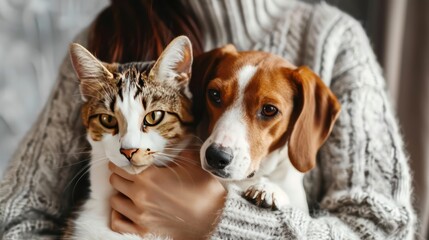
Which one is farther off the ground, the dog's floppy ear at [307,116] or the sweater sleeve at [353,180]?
the dog's floppy ear at [307,116]

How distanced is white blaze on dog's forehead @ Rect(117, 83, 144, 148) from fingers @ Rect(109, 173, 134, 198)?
140mm

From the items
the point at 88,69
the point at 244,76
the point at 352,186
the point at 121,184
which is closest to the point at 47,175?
the point at 121,184

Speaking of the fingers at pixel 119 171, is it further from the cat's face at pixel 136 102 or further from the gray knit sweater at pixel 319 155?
the gray knit sweater at pixel 319 155

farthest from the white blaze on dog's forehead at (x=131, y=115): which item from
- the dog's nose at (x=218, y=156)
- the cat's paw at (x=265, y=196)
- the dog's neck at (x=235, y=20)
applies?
the dog's neck at (x=235, y=20)

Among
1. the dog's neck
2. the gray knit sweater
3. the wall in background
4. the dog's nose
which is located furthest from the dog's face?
the wall in background

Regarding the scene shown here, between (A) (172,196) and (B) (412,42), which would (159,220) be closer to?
(A) (172,196)

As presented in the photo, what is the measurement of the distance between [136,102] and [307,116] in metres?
0.27

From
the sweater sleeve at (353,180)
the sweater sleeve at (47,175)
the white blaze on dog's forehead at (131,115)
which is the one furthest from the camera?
the sweater sleeve at (47,175)

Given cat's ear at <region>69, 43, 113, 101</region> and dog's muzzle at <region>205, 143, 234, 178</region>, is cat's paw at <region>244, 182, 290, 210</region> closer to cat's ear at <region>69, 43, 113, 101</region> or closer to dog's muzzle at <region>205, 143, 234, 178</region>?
dog's muzzle at <region>205, 143, 234, 178</region>

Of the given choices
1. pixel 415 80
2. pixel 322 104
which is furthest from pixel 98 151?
pixel 415 80

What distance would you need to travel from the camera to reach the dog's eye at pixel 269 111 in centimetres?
77

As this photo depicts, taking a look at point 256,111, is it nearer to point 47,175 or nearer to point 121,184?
point 121,184

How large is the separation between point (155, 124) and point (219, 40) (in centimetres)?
42

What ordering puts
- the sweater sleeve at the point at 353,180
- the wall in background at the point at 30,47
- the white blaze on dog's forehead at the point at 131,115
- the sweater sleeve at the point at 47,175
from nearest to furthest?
the white blaze on dog's forehead at the point at 131,115
the sweater sleeve at the point at 353,180
the sweater sleeve at the point at 47,175
the wall in background at the point at 30,47
